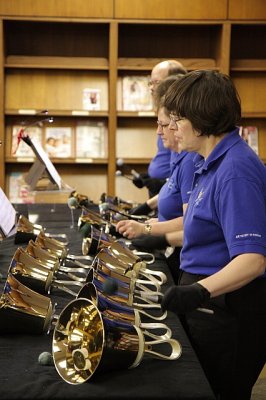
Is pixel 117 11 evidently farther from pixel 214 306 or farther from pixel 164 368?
pixel 164 368

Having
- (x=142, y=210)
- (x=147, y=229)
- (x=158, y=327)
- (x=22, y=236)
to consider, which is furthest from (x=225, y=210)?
(x=142, y=210)

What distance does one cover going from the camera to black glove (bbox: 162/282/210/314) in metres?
1.39

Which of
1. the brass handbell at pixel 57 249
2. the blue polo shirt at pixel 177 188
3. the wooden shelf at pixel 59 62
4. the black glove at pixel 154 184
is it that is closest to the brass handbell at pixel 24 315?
the brass handbell at pixel 57 249

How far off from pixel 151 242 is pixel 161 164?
1308mm

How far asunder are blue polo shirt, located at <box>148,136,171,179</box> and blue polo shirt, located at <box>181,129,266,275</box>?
1.81 meters

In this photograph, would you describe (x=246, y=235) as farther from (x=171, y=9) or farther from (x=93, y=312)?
(x=171, y=9)

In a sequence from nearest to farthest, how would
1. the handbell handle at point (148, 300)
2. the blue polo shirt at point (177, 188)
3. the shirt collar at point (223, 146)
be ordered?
the shirt collar at point (223, 146) → the handbell handle at point (148, 300) → the blue polo shirt at point (177, 188)

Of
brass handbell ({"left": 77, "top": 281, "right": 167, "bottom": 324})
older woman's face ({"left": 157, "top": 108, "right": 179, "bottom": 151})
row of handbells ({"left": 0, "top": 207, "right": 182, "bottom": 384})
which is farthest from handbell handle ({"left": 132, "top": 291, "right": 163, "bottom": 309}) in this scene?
older woman's face ({"left": 157, "top": 108, "right": 179, "bottom": 151})

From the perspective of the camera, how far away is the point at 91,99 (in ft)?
17.4

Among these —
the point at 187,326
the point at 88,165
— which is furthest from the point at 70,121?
the point at 187,326

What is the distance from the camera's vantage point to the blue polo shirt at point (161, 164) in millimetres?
3566

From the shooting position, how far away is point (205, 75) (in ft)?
5.23

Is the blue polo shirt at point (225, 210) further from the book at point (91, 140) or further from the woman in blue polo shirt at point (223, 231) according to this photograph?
the book at point (91, 140)

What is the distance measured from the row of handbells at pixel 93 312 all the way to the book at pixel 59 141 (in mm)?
3269
